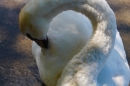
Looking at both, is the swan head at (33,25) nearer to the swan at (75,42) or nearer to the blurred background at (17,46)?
the swan at (75,42)

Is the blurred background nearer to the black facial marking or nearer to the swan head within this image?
the black facial marking

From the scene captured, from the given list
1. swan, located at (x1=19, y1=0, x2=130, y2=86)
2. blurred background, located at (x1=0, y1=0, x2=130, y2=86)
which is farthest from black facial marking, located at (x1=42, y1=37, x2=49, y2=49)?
blurred background, located at (x1=0, y1=0, x2=130, y2=86)

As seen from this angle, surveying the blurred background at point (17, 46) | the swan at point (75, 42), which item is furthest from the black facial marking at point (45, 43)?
the blurred background at point (17, 46)

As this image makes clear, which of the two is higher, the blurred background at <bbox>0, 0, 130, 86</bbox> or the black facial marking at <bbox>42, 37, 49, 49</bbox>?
the black facial marking at <bbox>42, 37, 49, 49</bbox>

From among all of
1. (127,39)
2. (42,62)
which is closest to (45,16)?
(42,62)

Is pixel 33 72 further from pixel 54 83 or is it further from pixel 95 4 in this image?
pixel 95 4

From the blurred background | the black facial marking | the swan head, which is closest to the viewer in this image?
the swan head
